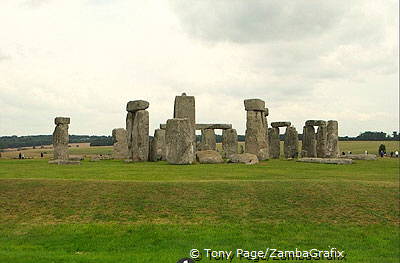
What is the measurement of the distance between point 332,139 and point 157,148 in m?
13.9

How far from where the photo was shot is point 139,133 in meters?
29.4

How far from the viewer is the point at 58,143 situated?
107ft

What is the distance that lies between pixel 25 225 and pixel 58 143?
801 inches

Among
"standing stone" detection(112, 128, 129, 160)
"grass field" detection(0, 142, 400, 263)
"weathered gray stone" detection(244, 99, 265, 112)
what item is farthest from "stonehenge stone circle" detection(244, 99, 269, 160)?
"grass field" detection(0, 142, 400, 263)

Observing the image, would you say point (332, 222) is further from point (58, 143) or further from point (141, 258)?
point (58, 143)

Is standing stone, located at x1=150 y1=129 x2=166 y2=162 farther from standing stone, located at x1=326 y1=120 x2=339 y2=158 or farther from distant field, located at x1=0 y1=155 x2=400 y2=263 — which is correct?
standing stone, located at x1=326 y1=120 x2=339 y2=158

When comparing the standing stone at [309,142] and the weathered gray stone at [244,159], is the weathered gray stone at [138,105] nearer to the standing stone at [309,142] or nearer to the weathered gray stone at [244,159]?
the weathered gray stone at [244,159]

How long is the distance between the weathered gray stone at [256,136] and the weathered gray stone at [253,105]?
316 mm

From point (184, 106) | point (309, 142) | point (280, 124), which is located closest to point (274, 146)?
point (280, 124)

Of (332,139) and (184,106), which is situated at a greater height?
(184,106)

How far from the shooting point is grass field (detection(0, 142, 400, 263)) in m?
11.2

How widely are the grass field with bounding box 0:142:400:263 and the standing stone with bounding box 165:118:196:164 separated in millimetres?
7989

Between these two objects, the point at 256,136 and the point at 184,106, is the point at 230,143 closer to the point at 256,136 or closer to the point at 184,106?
the point at 256,136

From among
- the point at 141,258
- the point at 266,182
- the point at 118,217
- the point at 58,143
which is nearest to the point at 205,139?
the point at 58,143
